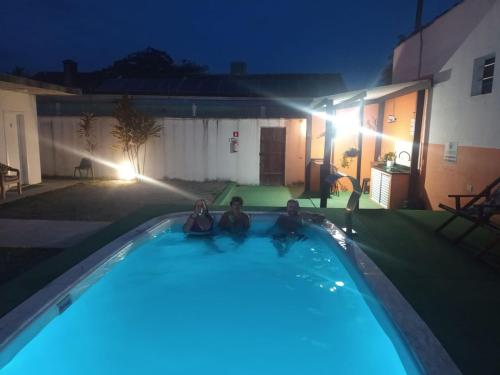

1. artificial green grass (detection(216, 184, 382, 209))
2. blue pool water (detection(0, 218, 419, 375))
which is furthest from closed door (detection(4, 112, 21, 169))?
blue pool water (detection(0, 218, 419, 375))

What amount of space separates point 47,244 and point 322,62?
58.0 m

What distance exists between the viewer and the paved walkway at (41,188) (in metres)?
9.41

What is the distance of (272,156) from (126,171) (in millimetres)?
5479

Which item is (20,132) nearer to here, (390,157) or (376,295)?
(390,157)

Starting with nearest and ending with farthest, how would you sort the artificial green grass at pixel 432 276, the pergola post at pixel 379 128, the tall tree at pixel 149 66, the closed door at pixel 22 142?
the artificial green grass at pixel 432 276, the pergola post at pixel 379 128, the closed door at pixel 22 142, the tall tree at pixel 149 66

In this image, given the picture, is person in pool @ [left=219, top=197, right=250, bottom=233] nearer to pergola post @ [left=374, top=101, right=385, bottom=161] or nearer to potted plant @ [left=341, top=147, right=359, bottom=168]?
potted plant @ [left=341, top=147, right=359, bottom=168]

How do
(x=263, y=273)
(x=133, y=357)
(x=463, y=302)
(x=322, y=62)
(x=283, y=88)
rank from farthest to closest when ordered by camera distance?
(x=322, y=62) < (x=283, y=88) < (x=263, y=273) < (x=133, y=357) < (x=463, y=302)

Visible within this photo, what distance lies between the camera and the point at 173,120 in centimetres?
1312

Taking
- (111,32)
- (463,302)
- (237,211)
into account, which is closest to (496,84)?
(463,302)

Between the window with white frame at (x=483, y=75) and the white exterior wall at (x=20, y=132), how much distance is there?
11988 mm

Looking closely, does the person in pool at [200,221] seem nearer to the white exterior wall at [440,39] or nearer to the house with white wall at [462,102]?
the house with white wall at [462,102]

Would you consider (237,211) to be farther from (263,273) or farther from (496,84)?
(496,84)

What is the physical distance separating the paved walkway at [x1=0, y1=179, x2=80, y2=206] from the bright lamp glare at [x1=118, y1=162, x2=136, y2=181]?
4.91 ft

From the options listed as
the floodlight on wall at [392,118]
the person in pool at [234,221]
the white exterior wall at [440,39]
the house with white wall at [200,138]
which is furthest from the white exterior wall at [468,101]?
the house with white wall at [200,138]
